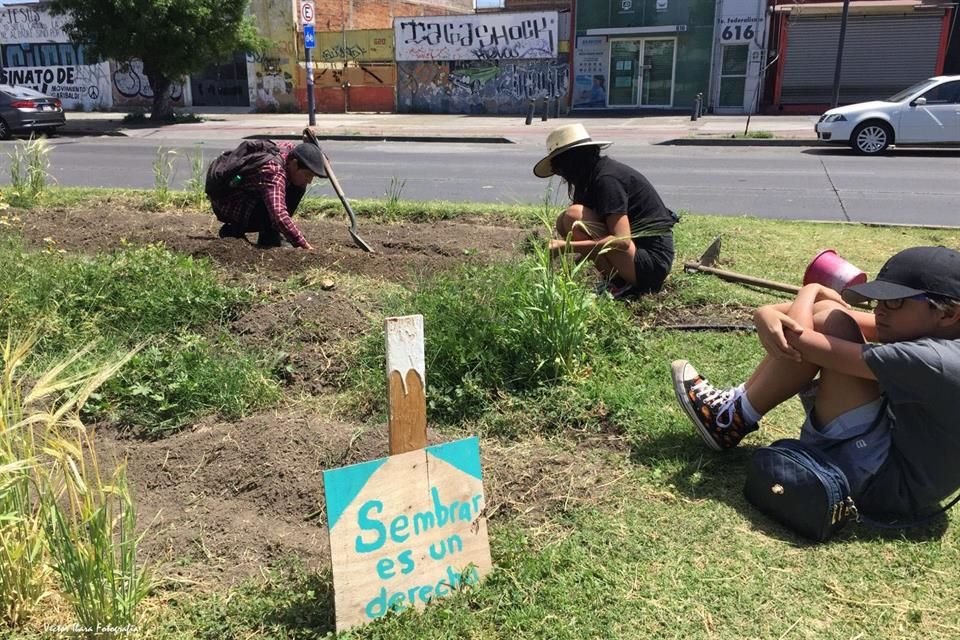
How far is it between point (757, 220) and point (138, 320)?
5.84m

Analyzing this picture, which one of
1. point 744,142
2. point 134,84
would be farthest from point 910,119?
point 134,84

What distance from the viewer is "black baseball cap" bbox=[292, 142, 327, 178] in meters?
5.19

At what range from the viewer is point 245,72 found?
31.7 metres

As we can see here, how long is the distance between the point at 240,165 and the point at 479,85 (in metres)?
24.0

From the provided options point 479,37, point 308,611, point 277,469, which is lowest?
point 308,611

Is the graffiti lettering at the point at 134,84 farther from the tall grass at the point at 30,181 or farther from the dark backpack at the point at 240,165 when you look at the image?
the dark backpack at the point at 240,165

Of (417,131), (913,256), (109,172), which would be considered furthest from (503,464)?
(417,131)

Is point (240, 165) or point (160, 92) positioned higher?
point (160, 92)

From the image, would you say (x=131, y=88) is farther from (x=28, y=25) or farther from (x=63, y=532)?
(x=63, y=532)

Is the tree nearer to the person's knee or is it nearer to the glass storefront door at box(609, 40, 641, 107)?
the glass storefront door at box(609, 40, 641, 107)

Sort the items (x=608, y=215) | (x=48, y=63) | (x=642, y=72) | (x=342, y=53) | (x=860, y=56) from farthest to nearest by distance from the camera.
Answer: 1. (x=48, y=63)
2. (x=342, y=53)
3. (x=642, y=72)
4. (x=860, y=56)
5. (x=608, y=215)

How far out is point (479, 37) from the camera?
91.1ft

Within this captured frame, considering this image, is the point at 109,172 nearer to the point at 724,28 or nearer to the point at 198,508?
the point at 198,508

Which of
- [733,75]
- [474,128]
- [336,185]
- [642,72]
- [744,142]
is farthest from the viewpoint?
[642,72]
